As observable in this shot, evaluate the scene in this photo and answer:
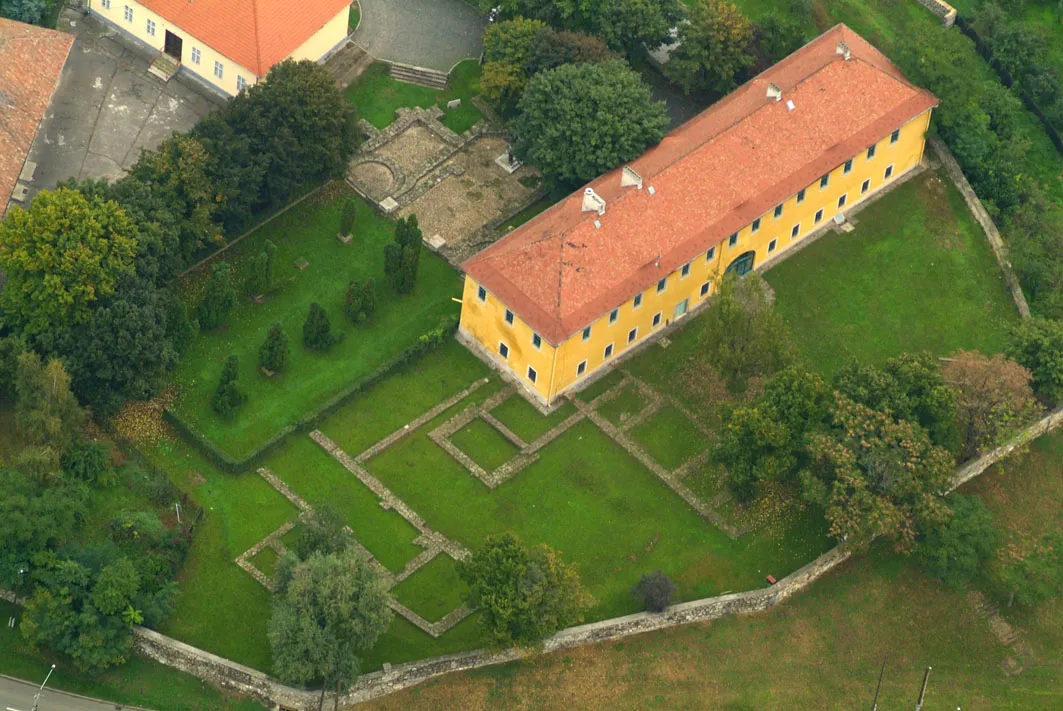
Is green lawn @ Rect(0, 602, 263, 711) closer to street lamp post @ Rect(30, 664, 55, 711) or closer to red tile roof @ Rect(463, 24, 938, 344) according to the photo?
street lamp post @ Rect(30, 664, 55, 711)

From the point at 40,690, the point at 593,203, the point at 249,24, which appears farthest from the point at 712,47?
the point at 40,690

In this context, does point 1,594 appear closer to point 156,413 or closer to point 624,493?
point 156,413

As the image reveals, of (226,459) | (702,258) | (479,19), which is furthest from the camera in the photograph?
(479,19)

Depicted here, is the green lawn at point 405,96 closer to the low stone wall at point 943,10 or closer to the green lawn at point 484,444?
the green lawn at point 484,444

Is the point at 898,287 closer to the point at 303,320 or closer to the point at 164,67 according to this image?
the point at 303,320

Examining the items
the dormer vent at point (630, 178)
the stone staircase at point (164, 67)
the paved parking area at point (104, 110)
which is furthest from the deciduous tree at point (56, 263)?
the dormer vent at point (630, 178)

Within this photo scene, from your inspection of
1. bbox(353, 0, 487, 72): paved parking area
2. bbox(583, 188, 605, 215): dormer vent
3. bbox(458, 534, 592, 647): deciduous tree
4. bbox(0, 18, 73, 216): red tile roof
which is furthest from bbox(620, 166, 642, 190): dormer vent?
bbox(0, 18, 73, 216): red tile roof

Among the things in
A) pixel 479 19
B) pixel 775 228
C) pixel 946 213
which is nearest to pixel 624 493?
pixel 775 228
